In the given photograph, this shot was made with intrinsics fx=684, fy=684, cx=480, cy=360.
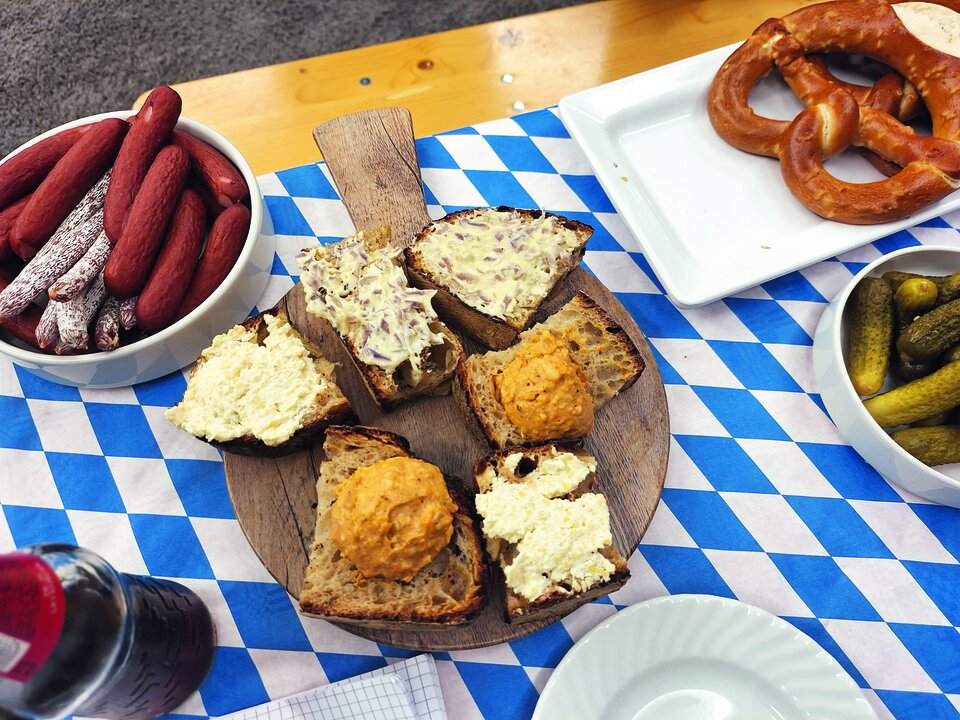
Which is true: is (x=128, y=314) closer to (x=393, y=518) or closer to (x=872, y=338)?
(x=393, y=518)

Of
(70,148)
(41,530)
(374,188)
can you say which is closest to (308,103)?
(374,188)

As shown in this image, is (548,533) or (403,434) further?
(403,434)

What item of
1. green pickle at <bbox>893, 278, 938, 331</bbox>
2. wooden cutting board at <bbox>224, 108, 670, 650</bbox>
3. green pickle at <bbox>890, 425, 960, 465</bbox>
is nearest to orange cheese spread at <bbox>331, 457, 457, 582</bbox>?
wooden cutting board at <bbox>224, 108, 670, 650</bbox>

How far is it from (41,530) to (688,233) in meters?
2.00

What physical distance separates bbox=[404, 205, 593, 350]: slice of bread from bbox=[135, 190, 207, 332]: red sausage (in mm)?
548

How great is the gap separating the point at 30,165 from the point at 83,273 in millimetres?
398

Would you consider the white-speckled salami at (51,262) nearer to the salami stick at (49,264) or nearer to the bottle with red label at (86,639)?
the salami stick at (49,264)

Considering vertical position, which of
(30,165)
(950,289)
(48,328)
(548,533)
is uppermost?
(30,165)

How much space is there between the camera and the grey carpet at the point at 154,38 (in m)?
3.20

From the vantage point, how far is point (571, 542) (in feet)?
4.93

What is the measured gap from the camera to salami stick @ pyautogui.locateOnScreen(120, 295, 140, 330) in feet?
5.46

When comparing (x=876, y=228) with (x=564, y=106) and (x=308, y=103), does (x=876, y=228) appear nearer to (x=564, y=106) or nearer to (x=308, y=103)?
(x=564, y=106)

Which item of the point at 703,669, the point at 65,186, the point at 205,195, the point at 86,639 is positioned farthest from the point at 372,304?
the point at 703,669

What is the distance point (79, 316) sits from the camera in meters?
1.62
